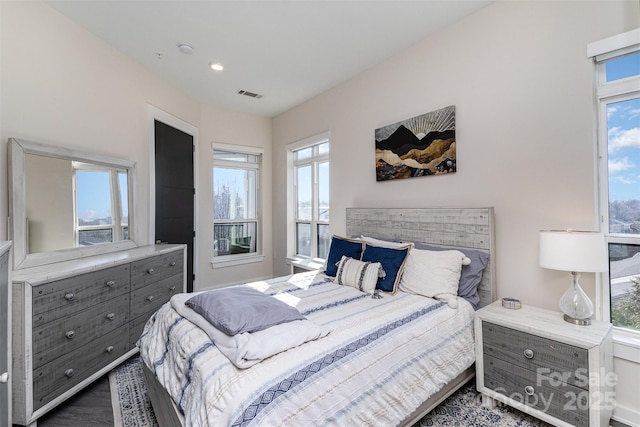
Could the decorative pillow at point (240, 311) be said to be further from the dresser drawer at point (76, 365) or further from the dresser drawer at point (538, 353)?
the dresser drawer at point (538, 353)

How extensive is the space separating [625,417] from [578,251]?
105 centimetres

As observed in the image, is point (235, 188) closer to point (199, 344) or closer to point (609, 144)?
point (199, 344)

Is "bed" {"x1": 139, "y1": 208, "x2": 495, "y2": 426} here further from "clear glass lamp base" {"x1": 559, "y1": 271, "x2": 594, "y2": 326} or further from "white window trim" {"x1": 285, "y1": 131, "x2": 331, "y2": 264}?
"white window trim" {"x1": 285, "y1": 131, "x2": 331, "y2": 264}

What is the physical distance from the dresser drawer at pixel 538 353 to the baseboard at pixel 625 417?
1.79 feet

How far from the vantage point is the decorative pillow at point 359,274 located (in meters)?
2.28

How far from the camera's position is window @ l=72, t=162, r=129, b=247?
7.98 feet

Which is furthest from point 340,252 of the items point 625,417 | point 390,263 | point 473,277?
point 625,417

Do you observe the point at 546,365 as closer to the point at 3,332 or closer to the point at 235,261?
the point at 3,332

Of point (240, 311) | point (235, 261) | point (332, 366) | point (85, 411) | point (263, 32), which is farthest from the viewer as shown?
point (235, 261)

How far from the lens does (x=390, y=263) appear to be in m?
2.33

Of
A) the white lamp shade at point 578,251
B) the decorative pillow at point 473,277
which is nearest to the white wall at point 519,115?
the decorative pillow at point 473,277

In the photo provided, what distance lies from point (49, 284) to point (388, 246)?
2.42 metres

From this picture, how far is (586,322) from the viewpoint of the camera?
1.69m

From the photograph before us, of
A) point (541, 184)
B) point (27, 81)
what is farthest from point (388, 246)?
point (27, 81)
